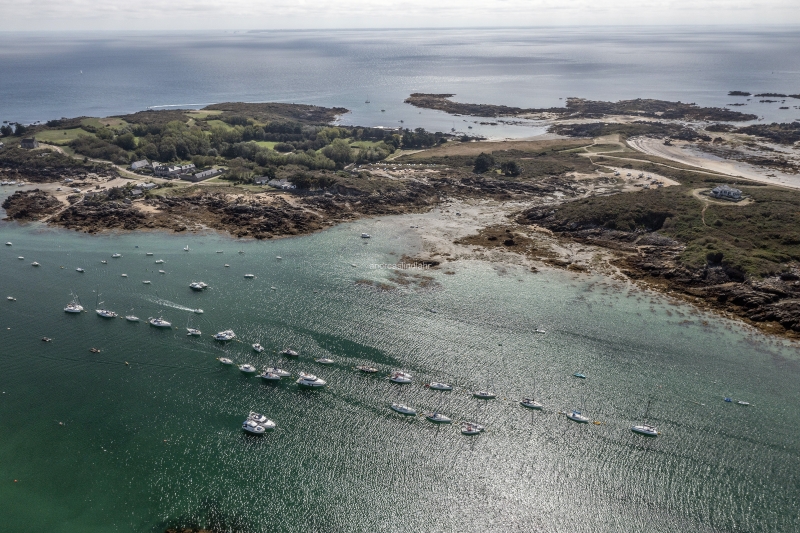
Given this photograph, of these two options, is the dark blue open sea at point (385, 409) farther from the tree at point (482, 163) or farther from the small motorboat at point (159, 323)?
the tree at point (482, 163)

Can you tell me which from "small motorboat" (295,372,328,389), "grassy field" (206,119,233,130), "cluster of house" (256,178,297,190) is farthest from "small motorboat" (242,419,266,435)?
"grassy field" (206,119,233,130)

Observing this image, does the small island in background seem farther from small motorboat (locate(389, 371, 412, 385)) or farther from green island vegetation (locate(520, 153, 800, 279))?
small motorboat (locate(389, 371, 412, 385))

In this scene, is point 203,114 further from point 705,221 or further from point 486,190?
point 705,221

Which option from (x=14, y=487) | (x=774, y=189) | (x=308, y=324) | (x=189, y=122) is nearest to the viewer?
(x=14, y=487)

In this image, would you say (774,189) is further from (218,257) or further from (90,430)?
(90,430)

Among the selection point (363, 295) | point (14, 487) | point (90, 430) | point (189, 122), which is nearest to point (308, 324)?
point (363, 295)

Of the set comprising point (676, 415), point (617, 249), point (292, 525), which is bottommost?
Result: point (292, 525)

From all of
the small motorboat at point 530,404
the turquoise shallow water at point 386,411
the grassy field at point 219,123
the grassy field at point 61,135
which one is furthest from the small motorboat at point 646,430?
the grassy field at point 61,135
